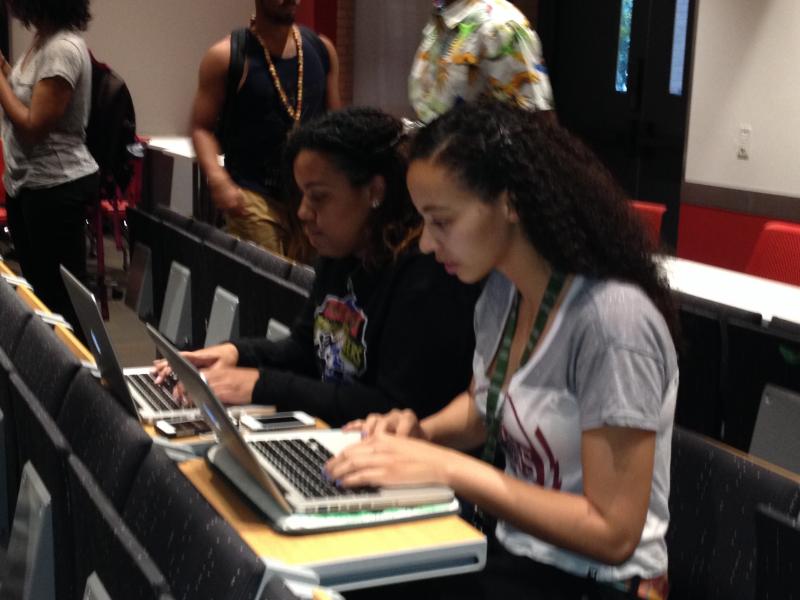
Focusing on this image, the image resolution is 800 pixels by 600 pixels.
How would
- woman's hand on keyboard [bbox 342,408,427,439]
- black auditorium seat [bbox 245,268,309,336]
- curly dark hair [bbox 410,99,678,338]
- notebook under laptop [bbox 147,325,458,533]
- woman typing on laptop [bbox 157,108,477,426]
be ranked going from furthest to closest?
1. black auditorium seat [bbox 245,268,309,336]
2. woman typing on laptop [bbox 157,108,477,426]
3. woman's hand on keyboard [bbox 342,408,427,439]
4. curly dark hair [bbox 410,99,678,338]
5. notebook under laptop [bbox 147,325,458,533]

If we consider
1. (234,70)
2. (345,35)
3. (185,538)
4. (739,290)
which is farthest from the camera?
(345,35)

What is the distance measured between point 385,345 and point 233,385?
28 centimetres

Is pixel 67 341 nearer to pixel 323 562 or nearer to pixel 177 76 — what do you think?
pixel 323 562

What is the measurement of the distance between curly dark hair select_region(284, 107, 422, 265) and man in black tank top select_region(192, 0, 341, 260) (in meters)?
1.34

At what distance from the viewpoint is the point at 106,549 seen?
1.40 m

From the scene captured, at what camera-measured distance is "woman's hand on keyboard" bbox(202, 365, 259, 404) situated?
1.90 m

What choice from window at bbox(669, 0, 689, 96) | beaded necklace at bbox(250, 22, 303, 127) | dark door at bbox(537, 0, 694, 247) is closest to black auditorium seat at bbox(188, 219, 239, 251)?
beaded necklace at bbox(250, 22, 303, 127)

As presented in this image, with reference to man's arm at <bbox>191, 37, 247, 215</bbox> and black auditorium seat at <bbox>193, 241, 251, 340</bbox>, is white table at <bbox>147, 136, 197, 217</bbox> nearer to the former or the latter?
black auditorium seat at <bbox>193, 241, 251, 340</bbox>

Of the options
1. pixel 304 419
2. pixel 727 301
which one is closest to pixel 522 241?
pixel 304 419

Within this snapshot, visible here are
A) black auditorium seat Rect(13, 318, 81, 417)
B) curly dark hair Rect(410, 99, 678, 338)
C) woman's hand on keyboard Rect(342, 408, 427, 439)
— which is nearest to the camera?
curly dark hair Rect(410, 99, 678, 338)

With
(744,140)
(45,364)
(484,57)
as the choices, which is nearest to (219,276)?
(484,57)

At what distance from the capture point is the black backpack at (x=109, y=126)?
5.36m

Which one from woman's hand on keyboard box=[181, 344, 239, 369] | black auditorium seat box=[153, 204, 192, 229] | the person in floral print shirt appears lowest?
black auditorium seat box=[153, 204, 192, 229]

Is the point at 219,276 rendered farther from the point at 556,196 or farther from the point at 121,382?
the point at 556,196
